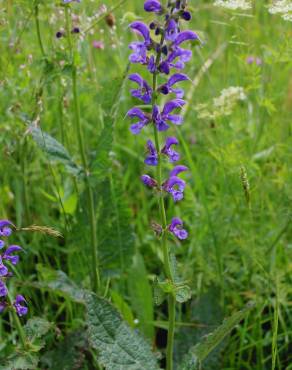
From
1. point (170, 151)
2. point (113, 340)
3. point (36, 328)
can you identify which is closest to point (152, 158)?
point (170, 151)

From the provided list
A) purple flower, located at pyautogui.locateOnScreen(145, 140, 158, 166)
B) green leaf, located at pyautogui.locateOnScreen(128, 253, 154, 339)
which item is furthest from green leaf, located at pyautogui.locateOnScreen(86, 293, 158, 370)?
purple flower, located at pyautogui.locateOnScreen(145, 140, 158, 166)

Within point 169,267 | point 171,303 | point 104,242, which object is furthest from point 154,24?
→ point 104,242

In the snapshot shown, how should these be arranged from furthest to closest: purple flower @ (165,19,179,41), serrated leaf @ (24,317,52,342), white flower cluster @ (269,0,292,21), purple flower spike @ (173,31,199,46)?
1. white flower cluster @ (269,0,292,21)
2. serrated leaf @ (24,317,52,342)
3. purple flower spike @ (173,31,199,46)
4. purple flower @ (165,19,179,41)

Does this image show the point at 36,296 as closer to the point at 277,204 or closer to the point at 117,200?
the point at 117,200

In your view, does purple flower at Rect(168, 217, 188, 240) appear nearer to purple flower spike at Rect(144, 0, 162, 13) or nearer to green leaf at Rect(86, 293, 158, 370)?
green leaf at Rect(86, 293, 158, 370)

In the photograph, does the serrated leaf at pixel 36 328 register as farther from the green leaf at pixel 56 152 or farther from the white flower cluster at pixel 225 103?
the white flower cluster at pixel 225 103

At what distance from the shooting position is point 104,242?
2727mm

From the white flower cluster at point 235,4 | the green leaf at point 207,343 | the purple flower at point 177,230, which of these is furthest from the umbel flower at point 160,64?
the white flower cluster at point 235,4

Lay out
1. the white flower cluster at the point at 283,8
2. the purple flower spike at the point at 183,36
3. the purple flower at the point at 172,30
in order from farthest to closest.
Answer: the white flower cluster at the point at 283,8 → the purple flower spike at the point at 183,36 → the purple flower at the point at 172,30

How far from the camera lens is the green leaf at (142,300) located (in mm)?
2555

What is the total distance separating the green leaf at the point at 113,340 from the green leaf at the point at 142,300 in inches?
17.5

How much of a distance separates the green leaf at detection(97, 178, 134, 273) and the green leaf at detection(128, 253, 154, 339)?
2.8 inches

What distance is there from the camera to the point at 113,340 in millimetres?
2057

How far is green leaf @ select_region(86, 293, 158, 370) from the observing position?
6.61ft
